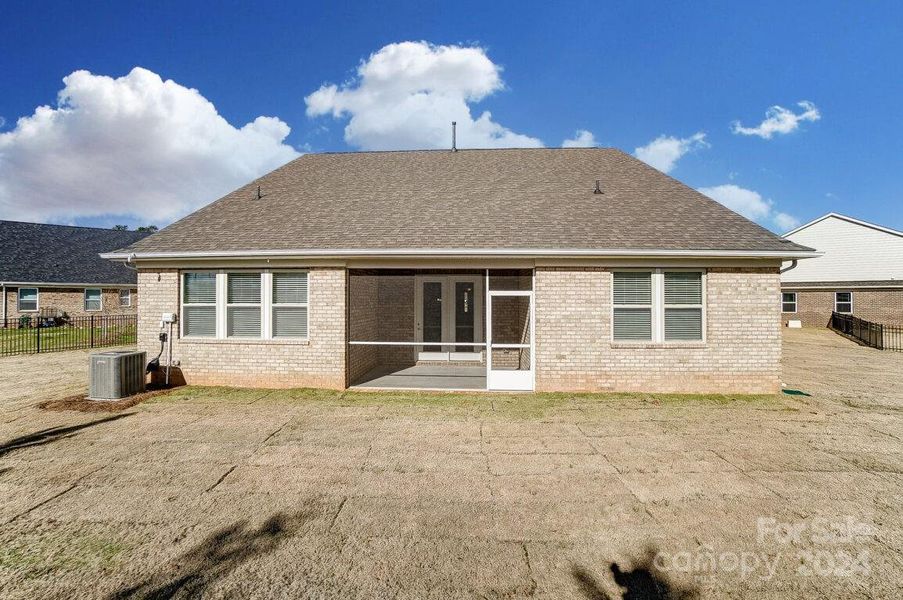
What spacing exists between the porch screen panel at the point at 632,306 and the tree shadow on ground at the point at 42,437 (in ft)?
33.5

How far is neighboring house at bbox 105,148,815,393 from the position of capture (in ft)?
29.5

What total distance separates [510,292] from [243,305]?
6239 millimetres

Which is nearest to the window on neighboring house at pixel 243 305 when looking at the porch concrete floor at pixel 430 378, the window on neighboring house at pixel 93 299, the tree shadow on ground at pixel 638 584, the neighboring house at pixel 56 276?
the porch concrete floor at pixel 430 378

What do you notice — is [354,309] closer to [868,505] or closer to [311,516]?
[311,516]

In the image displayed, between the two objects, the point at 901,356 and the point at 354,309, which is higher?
the point at 354,309

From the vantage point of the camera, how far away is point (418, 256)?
9.16 meters

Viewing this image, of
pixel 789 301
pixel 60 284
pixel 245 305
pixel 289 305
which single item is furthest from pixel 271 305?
pixel 789 301

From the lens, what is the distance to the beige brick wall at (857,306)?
2478cm

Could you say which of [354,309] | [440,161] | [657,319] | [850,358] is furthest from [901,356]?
[354,309]

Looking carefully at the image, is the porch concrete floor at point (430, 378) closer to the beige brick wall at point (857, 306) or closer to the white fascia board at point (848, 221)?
the beige brick wall at point (857, 306)

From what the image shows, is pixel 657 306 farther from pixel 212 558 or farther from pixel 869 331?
pixel 869 331

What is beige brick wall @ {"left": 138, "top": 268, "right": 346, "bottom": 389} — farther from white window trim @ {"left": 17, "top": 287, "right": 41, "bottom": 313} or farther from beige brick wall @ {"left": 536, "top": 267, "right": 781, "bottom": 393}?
white window trim @ {"left": 17, "top": 287, "right": 41, "bottom": 313}

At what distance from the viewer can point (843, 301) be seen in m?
26.1

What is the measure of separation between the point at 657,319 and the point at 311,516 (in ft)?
Answer: 26.0
